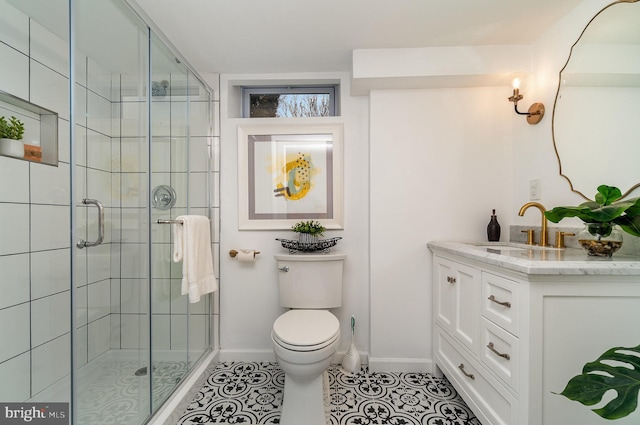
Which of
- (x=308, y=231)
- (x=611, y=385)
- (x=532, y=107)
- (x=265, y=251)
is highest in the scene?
(x=532, y=107)

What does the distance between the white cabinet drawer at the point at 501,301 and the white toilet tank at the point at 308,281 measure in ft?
2.92

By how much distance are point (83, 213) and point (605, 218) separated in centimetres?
193

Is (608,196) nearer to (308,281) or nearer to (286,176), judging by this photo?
(308,281)

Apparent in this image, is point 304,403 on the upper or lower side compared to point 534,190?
lower

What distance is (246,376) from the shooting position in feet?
6.17

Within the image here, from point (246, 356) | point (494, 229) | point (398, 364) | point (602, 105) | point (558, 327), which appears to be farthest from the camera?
point (246, 356)

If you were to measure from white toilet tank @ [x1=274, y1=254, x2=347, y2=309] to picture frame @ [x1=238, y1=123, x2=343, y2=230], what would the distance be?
0.95ft

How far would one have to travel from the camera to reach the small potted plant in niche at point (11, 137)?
110cm

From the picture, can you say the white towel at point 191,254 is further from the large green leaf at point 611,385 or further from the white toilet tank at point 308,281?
the large green leaf at point 611,385

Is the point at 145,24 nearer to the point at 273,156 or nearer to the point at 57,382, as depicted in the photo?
the point at 273,156

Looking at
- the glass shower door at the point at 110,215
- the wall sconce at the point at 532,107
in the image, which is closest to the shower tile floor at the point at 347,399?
the glass shower door at the point at 110,215

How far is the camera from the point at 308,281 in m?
A: 1.87

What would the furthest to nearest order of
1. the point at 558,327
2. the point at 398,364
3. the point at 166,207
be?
the point at 398,364 → the point at 166,207 → the point at 558,327

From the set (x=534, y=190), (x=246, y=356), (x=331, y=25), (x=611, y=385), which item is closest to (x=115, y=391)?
(x=246, y=356)
